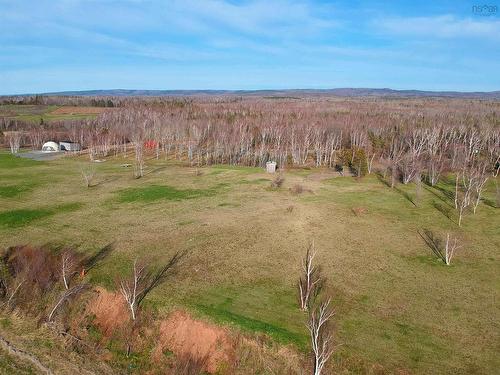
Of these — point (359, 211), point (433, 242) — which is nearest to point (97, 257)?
point (359, 211)

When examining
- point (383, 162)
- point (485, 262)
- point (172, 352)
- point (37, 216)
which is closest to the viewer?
point (172, 352)

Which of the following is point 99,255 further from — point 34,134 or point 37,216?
point 34,134

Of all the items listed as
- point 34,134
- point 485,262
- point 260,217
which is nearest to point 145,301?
point 260,217

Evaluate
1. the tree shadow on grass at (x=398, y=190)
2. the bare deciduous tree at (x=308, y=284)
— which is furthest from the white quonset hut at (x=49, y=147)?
the bare deciduous tree at (x=308, y=284)

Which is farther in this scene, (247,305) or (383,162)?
(383,162)

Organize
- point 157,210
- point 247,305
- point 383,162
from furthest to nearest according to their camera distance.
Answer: point 383,162 < point 157,210 < point 247,305

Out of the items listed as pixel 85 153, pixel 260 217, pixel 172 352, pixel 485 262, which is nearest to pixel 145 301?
pixel 172 352

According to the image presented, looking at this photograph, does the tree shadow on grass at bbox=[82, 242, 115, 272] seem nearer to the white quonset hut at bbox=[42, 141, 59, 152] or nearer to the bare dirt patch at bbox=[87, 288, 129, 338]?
the bare dirt patch at bbox=[87, 288, 129, 338]

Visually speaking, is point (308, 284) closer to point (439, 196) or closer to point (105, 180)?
point (439, 196)
